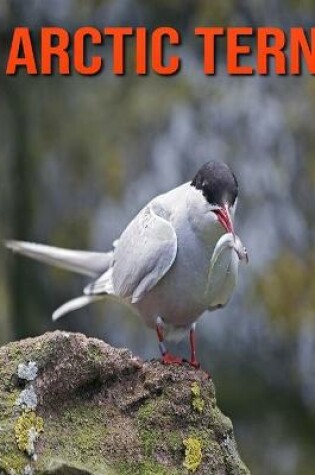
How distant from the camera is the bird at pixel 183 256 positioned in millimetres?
4270

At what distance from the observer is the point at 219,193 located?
423cm

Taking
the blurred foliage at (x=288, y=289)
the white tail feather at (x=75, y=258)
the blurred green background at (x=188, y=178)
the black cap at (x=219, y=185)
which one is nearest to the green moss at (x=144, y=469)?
the black cap at (x=219, y=185)

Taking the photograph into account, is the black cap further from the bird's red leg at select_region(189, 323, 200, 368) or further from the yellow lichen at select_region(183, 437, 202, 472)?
the yellow lichen at select_region(183, 437, 202, 472)

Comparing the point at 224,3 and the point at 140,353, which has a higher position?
the point at 224,3

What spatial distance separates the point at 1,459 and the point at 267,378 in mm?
5327

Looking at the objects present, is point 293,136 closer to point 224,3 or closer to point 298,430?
point 224,3

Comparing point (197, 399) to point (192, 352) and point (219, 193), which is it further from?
point (219, 193)

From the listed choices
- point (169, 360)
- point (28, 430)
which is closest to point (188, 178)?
A: point (169, 360)

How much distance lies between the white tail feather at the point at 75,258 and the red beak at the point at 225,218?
1118 millimetres

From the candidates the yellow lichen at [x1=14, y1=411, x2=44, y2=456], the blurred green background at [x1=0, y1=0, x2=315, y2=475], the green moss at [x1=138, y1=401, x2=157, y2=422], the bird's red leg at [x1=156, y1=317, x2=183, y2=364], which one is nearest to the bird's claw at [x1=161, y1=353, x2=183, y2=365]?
the bird's red leg at [x1=156, y1=317, x2=183, y2=364]

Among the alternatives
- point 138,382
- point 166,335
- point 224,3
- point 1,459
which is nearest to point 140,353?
point 224,3

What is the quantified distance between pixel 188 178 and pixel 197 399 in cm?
434

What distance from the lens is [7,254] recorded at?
342 inches

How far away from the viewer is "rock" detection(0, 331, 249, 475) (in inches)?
138
